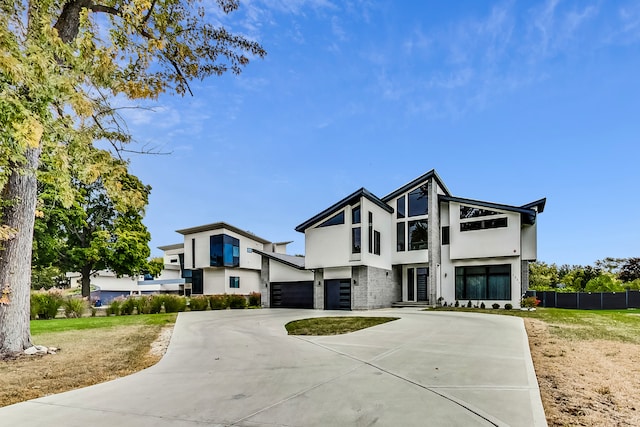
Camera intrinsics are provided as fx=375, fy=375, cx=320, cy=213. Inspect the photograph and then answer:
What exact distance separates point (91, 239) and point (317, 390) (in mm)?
28043

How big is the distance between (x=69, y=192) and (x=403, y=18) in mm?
12400

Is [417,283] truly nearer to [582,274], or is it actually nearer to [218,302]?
[218,302]

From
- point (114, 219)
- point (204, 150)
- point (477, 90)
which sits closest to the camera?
point (204, 150)

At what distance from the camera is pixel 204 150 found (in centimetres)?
1748

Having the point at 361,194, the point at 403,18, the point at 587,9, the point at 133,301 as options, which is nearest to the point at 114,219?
the point at 133,301

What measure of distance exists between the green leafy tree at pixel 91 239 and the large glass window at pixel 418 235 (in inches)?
701

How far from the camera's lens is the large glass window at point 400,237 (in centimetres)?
2469

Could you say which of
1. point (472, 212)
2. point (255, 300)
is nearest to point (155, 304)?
point (255, 300)

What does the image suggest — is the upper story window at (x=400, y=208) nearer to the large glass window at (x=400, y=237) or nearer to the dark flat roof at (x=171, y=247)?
the large glass window at (x=400, y=237)

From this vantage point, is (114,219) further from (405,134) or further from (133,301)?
(405,134)

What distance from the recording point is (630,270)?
126ft

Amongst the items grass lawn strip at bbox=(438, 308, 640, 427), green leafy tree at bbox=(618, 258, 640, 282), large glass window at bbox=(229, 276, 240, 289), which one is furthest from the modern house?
green leafy tree at bbox=(618, 258, 640, 282)

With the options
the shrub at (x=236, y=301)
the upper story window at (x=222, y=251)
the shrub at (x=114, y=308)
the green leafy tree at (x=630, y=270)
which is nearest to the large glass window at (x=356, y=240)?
the shrub at (x=236, y=301)

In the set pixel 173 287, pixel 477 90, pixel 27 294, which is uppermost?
pixel 477 90
